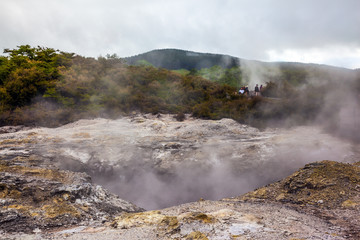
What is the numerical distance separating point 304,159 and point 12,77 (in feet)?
45.3

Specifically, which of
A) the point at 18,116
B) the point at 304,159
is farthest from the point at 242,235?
the point at 18,116

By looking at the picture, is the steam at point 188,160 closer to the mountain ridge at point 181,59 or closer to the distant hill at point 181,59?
the distant hill at point 181,59

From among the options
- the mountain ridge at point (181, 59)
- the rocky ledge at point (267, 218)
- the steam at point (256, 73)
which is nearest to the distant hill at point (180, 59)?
the mountain ridge at point (181, 59)

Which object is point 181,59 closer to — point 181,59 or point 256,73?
point 181,59

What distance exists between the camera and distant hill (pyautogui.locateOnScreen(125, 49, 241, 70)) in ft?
112

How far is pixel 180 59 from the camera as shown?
130 ft

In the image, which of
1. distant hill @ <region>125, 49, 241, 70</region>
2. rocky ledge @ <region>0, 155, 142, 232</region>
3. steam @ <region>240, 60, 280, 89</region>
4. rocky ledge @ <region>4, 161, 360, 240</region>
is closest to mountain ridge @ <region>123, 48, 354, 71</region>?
distant hill @ <region>125, 49, 241, 70</region>

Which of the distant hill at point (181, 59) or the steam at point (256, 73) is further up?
the distant hill at point (181, 59)

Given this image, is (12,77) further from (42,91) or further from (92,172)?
(92,172)

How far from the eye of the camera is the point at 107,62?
52.5 ft

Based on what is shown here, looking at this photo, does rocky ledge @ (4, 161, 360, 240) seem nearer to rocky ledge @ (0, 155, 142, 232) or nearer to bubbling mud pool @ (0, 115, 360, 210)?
rocky ledge @ (0, 155, 142, 232)

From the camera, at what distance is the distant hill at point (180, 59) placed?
34000 millimetres

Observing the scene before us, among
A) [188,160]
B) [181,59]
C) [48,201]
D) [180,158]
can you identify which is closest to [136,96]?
[180,158]

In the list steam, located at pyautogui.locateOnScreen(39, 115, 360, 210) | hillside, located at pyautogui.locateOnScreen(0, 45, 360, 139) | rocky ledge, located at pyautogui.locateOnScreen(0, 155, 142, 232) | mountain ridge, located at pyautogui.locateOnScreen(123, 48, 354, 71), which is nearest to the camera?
rocky ledge, located at pyautogui.locateOnScreen(0, 155, 142, 232)
